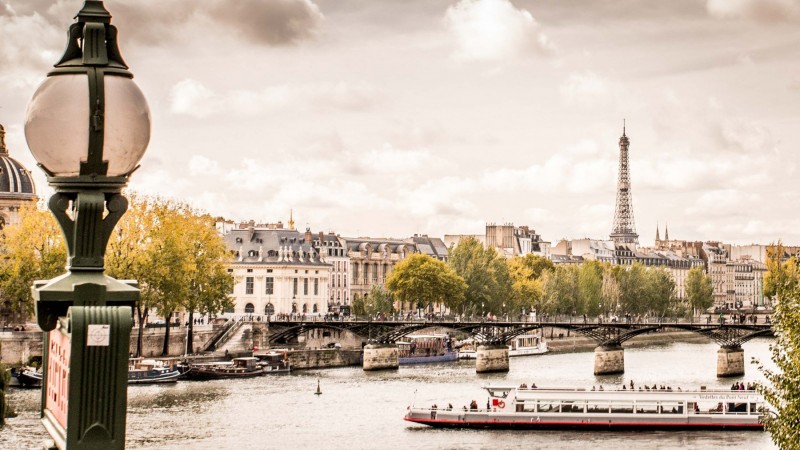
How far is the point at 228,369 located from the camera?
237ft

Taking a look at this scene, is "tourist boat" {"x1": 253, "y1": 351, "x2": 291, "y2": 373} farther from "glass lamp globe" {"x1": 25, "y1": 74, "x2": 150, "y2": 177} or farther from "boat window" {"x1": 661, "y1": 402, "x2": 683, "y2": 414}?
"glass lamp globe" {"x1": 25, "y1": 74, "x2": 150, "y2": 177}

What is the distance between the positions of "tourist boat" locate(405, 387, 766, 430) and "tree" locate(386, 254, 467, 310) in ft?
141

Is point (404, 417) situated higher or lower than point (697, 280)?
lower

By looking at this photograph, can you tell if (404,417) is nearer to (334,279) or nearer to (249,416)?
(249,416)

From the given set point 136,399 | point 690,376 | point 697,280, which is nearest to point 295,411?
point 136,399

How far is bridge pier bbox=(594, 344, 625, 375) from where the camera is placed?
78.8 m

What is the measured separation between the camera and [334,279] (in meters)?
130

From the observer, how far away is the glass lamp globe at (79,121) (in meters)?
4.30

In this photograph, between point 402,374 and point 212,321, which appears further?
point 212,321

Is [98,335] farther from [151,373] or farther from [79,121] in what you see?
[151,373]

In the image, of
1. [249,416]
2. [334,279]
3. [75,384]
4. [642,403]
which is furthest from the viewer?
[334,279]

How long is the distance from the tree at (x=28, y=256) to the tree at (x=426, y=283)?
39.2 meters

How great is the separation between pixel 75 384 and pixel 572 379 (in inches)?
2816

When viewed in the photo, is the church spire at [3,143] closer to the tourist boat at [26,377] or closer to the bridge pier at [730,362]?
the tourist boat at [26,377]
